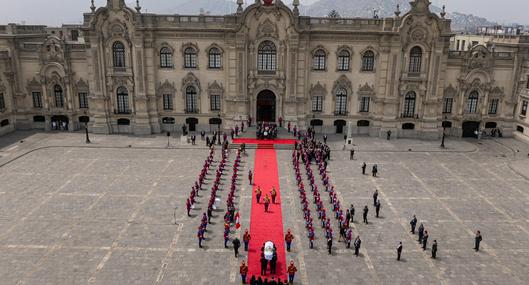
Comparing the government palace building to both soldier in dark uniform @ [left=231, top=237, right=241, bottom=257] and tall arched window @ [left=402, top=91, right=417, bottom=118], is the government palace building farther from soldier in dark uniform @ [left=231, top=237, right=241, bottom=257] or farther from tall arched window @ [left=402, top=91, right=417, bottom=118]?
soldier in dark uniform @ [left=231, top=237, right=241, bottom=257]

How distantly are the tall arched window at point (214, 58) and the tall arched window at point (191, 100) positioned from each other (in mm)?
4048

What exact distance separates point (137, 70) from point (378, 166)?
31949 mm

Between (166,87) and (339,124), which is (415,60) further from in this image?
(166,87)

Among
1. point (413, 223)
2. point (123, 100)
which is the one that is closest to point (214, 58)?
point (123, 100)

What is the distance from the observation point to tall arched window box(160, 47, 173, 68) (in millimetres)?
55594

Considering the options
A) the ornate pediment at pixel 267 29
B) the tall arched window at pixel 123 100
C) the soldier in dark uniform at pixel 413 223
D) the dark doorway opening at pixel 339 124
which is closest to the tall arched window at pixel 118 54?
the tall arched window at pixel 123 100

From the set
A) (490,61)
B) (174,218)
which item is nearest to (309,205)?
(174,218)

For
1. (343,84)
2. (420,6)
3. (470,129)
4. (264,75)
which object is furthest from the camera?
(470,129)

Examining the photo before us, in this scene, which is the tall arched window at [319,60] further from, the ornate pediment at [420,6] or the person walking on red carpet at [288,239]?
the person walking on red carpet at [288,239]

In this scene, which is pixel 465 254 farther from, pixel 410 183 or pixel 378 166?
pixel 378 166

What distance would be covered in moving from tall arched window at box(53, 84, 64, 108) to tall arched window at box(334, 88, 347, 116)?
36.9m

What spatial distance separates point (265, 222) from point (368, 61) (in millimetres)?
31894

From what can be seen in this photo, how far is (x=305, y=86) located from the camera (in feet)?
185

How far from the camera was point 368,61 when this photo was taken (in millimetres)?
56031
